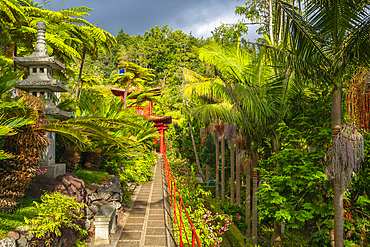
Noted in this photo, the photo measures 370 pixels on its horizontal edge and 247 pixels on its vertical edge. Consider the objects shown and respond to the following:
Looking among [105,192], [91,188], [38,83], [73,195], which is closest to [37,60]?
[38,83]

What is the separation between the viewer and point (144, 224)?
26.1ft

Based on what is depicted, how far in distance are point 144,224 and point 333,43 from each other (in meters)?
7.72

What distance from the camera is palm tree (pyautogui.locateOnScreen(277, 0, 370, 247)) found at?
577 cm

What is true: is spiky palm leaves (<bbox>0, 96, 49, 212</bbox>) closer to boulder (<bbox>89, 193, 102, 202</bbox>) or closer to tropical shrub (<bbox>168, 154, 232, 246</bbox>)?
boulder (<bbox>89, 193, 102, 202</bbox>)

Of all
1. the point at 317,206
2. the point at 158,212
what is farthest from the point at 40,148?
the point at 317,206

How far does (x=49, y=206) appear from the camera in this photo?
531cm

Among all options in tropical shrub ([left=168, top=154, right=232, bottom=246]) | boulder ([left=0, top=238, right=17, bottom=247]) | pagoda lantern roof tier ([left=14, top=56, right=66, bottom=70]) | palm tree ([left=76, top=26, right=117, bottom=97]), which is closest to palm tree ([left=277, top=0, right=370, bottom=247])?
tropical shrub ([left=168, top=154, right=232, bottom=246])

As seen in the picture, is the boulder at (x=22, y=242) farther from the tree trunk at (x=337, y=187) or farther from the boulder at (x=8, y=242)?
the tree trunk at (x=337, y=187)

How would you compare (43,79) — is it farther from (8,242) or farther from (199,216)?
(199,216)

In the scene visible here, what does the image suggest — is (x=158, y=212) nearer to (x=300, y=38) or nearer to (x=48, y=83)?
(x=48, y=83)

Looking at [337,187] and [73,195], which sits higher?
[337,187]

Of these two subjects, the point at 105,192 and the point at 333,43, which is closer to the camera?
the point at 333,43

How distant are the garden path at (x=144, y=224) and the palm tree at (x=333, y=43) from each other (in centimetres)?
475

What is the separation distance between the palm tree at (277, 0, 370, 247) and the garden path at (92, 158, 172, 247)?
4.75m
